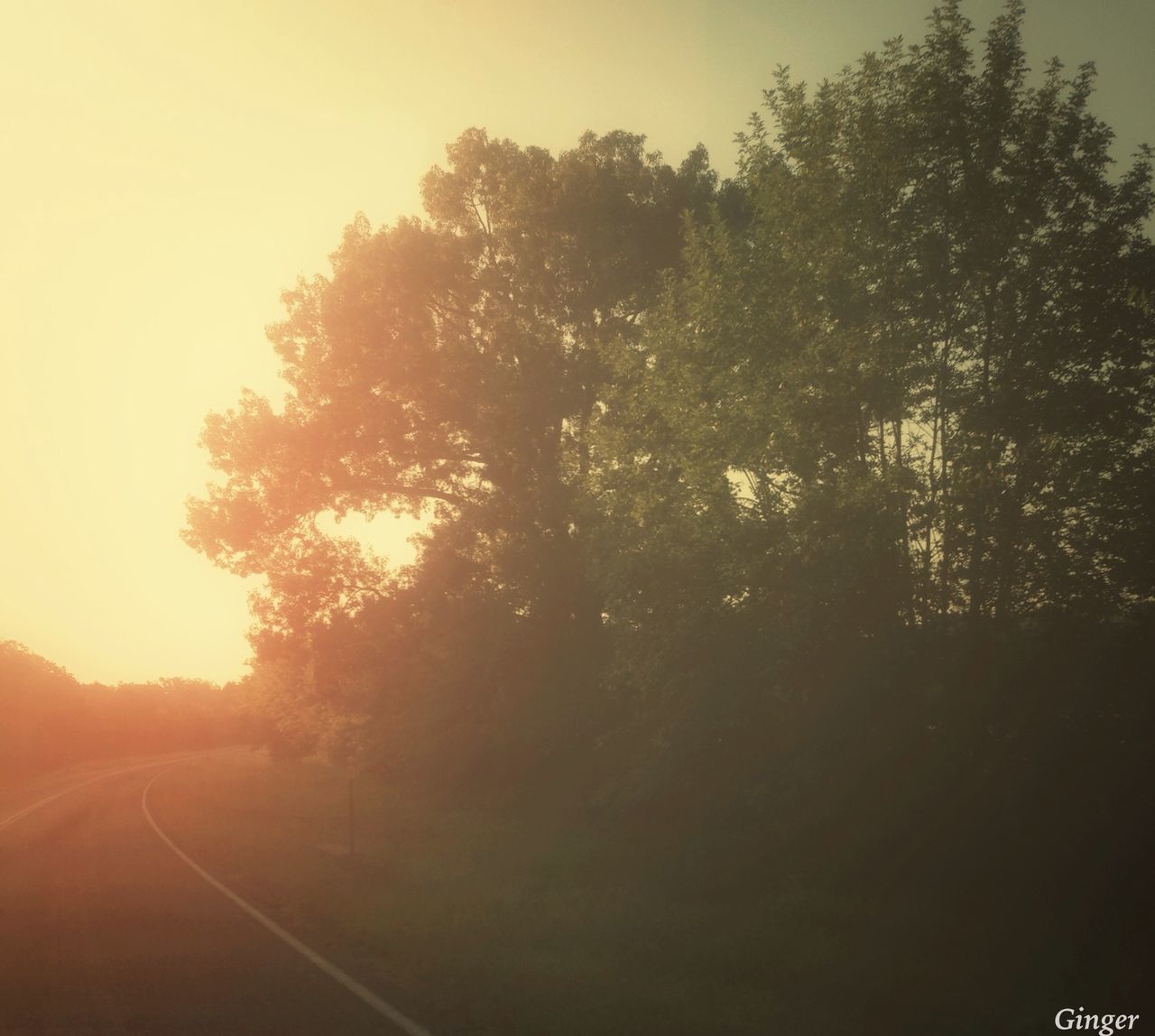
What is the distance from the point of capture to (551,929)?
12.0 m

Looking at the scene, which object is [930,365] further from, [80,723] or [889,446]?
[80,723]

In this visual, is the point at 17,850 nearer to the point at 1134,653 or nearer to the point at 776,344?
the point at 776,344

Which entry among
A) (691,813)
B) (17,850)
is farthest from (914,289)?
(17,850)

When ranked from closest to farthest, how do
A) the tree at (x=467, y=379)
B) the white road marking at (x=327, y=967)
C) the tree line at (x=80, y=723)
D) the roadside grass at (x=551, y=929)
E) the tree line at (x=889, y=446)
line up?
1. the white road marking at (x=327, y=967)
2. the roadside grass at (x=551, y=929)
3. the tree line at (x=889, y=446)
4. the tree at (x=467, y=379)
5. the tree line at (x=80, y=723)

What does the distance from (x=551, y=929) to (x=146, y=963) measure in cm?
501

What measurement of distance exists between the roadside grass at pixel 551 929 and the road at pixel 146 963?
694mm

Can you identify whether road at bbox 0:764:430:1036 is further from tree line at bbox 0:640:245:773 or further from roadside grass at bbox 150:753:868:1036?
tree line at bbox 0:640:245:773

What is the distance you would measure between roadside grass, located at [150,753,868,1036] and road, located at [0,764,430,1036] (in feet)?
2.28

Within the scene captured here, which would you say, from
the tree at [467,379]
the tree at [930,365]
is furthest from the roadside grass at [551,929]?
the tree at [467,379]

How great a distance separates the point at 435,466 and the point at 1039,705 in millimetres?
19996

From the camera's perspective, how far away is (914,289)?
16344 millimetres

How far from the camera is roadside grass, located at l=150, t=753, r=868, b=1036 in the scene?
8406 millimetres

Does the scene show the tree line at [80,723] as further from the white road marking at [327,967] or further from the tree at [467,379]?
the white road marking at [327,967]

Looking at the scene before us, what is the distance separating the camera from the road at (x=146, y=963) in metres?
7.92
